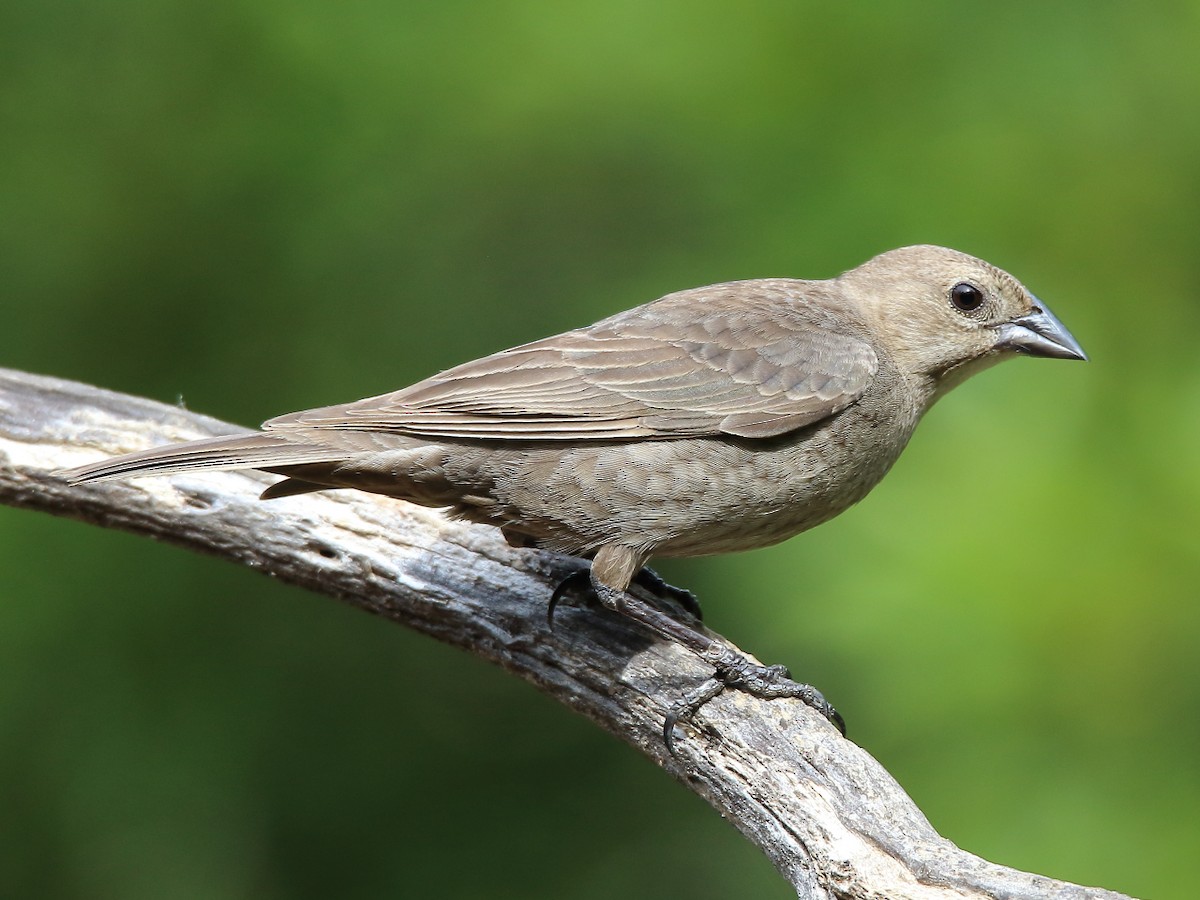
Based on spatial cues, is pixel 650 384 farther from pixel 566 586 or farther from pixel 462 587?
pixel 462 587

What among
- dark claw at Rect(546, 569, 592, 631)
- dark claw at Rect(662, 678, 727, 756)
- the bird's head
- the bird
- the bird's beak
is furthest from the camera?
the bird's head

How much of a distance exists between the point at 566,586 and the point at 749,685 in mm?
721

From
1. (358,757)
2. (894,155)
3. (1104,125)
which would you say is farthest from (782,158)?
(358,757)

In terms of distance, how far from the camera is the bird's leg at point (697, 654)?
3926mm

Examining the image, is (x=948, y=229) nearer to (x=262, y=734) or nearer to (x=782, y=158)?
(x=782, y=158)

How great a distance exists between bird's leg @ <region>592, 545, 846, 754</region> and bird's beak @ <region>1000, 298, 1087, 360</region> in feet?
4.79

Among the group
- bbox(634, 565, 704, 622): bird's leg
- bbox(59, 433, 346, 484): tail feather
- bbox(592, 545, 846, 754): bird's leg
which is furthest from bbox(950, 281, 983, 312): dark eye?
bbox(59, 433, 346, 484): tail feather

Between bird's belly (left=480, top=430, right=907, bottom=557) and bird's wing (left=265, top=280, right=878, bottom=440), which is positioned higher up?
bird's wing (left=265, top=280, right=878, bottom=440)

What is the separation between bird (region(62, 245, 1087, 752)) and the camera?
4.04 m

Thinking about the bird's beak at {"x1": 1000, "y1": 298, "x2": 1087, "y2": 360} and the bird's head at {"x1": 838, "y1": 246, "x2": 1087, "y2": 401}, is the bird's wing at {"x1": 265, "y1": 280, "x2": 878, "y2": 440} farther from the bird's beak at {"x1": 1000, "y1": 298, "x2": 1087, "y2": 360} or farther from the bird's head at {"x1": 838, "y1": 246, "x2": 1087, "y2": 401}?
the bird's beak at {"x1": 1000, "y1": 298, "x2": 1087, "y2": 360}

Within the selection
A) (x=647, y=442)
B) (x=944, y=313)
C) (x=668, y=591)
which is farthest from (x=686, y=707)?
(x=944, y=313)

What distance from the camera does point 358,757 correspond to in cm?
549

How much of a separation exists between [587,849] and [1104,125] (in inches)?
137

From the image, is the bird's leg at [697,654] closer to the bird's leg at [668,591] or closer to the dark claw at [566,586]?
the dark claw at [566,586]
